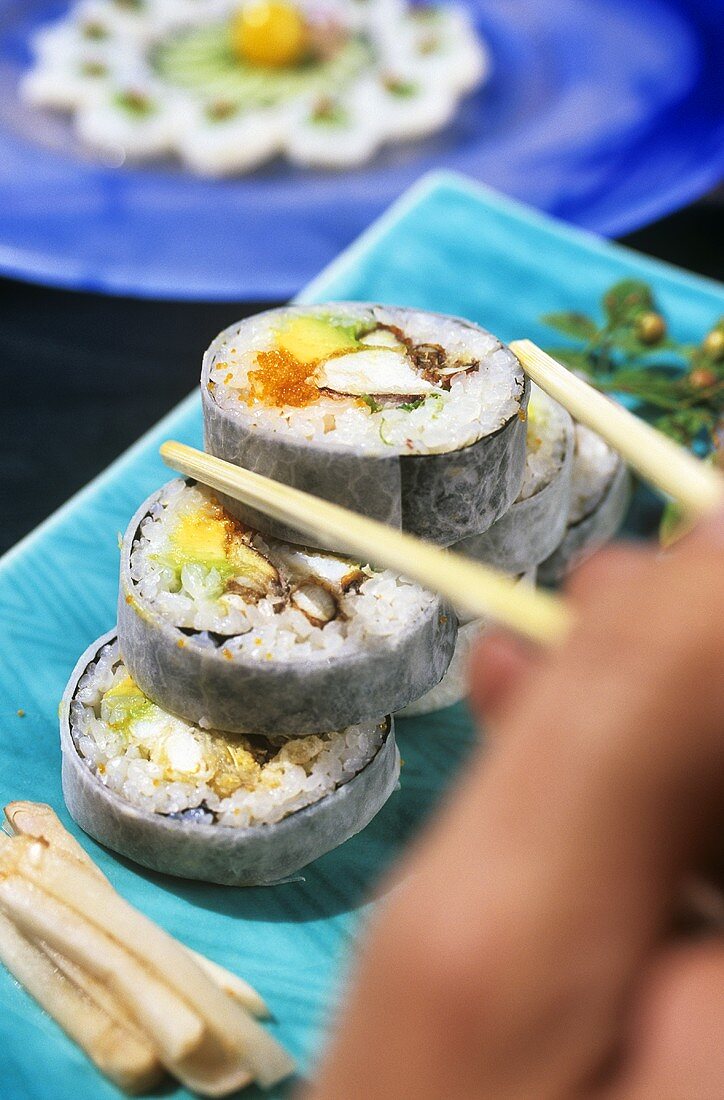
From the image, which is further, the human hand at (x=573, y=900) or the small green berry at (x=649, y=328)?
the small green berry at (x=649, y=328)

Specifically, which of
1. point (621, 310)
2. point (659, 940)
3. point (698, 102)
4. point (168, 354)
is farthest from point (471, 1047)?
point (698, 102)

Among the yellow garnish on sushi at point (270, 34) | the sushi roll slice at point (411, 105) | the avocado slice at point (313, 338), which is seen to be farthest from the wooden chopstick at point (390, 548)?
the yellow garnish on sushi at point (270, 34)

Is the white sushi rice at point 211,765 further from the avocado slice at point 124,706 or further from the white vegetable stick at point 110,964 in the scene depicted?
the white vegetable stick at point 110,964

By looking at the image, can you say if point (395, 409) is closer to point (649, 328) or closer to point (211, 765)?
point (211, 765)

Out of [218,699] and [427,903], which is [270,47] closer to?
[218,699]

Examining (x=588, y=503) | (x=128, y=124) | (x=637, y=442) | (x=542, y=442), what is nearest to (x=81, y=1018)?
(x=637, y=442)

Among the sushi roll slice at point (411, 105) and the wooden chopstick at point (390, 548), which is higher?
the wooden chopstick at point (390, 548)
